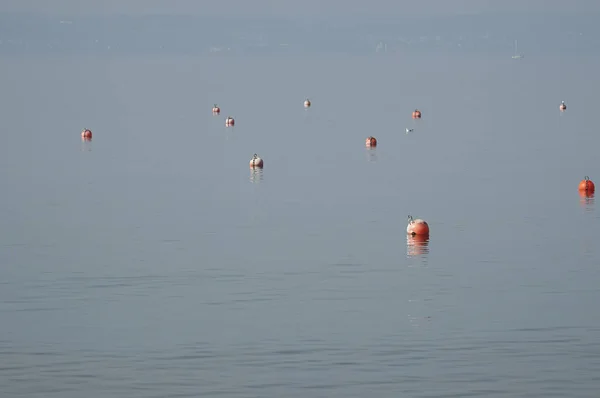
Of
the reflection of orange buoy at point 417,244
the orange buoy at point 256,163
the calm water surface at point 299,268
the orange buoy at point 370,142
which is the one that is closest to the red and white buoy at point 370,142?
the orange buoy at point 370,142

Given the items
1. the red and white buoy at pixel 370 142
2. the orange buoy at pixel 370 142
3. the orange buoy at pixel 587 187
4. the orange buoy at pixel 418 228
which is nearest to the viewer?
the orange buoy at pixel 418 228

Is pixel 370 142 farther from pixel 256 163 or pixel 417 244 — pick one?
pixel 417 244

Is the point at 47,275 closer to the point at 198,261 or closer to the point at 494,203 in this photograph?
the point at 198,261

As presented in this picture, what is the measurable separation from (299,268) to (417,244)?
5.65 metres

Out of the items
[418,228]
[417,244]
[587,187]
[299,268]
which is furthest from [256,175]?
[299,268]

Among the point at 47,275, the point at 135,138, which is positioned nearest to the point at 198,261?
the point at 47,275

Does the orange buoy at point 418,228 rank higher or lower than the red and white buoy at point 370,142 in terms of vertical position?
lower

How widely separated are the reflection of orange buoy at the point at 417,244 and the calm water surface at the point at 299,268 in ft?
1.18

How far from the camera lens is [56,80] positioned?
193 m

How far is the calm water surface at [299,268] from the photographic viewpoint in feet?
97.1

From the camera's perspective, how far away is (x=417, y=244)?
149 ft

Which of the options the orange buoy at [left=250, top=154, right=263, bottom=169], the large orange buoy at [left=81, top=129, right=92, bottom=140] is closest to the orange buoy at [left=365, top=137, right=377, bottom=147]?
the orange buoy at [left=250, top=154, right=263, bottom=169]

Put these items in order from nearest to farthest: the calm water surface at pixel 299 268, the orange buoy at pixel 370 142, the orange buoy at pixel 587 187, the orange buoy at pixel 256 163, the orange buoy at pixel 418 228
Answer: the calm water surface at pixel 299 268 < the orange buoy at pixel 418 228 < the orange buoy at pixel 587 187 < the orange buoy at pixel 256 163 < the orange buoy at pixel 370 142

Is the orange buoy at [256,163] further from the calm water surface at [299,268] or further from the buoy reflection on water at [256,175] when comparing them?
the calm water surface at [299,268]
